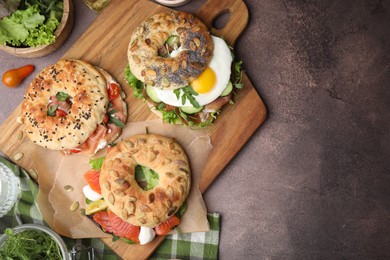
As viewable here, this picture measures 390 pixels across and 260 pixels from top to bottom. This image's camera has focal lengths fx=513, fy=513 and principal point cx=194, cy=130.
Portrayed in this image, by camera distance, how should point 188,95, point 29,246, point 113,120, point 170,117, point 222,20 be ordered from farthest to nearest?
point 222,20, point 113,120, point 170,117, point 188,95, point 29,246

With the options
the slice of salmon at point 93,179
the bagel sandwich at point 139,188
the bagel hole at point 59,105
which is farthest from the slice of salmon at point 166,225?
the bagel hole at point 59,105

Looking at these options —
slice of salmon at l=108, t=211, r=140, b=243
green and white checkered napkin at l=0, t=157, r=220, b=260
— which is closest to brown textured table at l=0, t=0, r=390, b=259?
green and white checkered napkin at l=0, t=157, r=220, b=260

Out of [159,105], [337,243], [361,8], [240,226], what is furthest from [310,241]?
[361,8]

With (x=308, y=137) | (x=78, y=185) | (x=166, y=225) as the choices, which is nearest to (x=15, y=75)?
(x=78, y=185)

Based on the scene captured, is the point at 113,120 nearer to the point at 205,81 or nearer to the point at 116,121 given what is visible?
the point at 116,121

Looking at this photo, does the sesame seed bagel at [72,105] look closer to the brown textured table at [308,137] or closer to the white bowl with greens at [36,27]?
the white bowl with greens at [36,27]

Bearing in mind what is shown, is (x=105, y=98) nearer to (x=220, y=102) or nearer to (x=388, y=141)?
(x=220, y=102)
